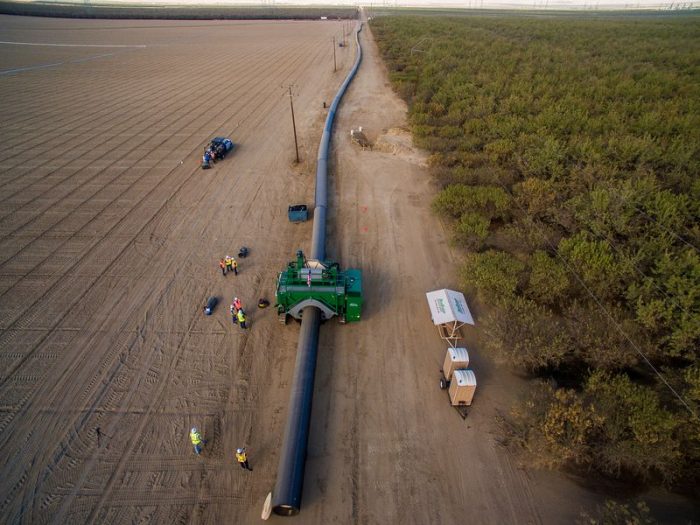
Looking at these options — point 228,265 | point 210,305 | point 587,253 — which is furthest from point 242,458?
point 587,253

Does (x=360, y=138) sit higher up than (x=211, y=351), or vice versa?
(x=360, y=138)

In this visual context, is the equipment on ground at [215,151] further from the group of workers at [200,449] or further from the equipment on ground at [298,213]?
the group of workers at [200,449]

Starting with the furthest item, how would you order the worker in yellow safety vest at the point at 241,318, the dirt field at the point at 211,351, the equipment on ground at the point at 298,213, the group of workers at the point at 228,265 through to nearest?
the equipment on ground at the point at 298,213, the group of workers at the point at 228,265, the worker in yellow safety vest at the point at 241,318, the dirt field at the point at 211,351

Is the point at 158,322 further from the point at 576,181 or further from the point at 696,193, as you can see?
the point at 696,193

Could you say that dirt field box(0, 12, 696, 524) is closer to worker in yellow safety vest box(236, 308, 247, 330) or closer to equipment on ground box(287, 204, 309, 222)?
worker in yellow safety vest box(236, 308, 247, 330)

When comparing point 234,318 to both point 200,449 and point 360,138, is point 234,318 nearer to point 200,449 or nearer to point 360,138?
point 200,449

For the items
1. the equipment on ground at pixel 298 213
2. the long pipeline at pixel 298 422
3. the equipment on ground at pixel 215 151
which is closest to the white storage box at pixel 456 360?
the long pipeline at pixel 298 422

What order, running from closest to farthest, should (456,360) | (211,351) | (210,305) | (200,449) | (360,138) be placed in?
(200,449) < (456,360) < (211,351) < (210,305) < (360,138)
